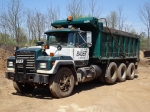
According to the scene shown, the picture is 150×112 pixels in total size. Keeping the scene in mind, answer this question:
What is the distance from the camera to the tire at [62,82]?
22.2 ft

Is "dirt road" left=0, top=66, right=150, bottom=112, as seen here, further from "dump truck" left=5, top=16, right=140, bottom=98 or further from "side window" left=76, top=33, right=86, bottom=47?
"side window" left=76, top=33, right=86, bottom=47

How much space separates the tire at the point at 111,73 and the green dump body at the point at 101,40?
1.25ft

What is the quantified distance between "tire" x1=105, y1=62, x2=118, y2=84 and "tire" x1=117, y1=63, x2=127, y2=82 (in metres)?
0.39

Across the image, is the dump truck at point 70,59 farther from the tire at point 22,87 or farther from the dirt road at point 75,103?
the dirt road at point 75,103

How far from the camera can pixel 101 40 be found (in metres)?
9.58

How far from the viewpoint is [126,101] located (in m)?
6.63

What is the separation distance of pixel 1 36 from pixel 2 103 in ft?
65.3

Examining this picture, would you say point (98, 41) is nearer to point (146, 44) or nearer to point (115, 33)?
point (115, 33)

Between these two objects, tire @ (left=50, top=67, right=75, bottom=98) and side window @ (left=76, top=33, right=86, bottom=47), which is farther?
side window @ (left=76, top=33, right=86, bottom=47)

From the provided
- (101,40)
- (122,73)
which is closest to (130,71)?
(122,73)

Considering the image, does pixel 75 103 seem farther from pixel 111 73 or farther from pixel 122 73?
pixel 122 73

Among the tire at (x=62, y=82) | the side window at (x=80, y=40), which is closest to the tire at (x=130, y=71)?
the side window at (x=80, y=40)

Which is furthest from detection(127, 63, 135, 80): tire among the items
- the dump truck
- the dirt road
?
the dirt road

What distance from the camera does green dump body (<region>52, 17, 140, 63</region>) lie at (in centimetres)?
921
